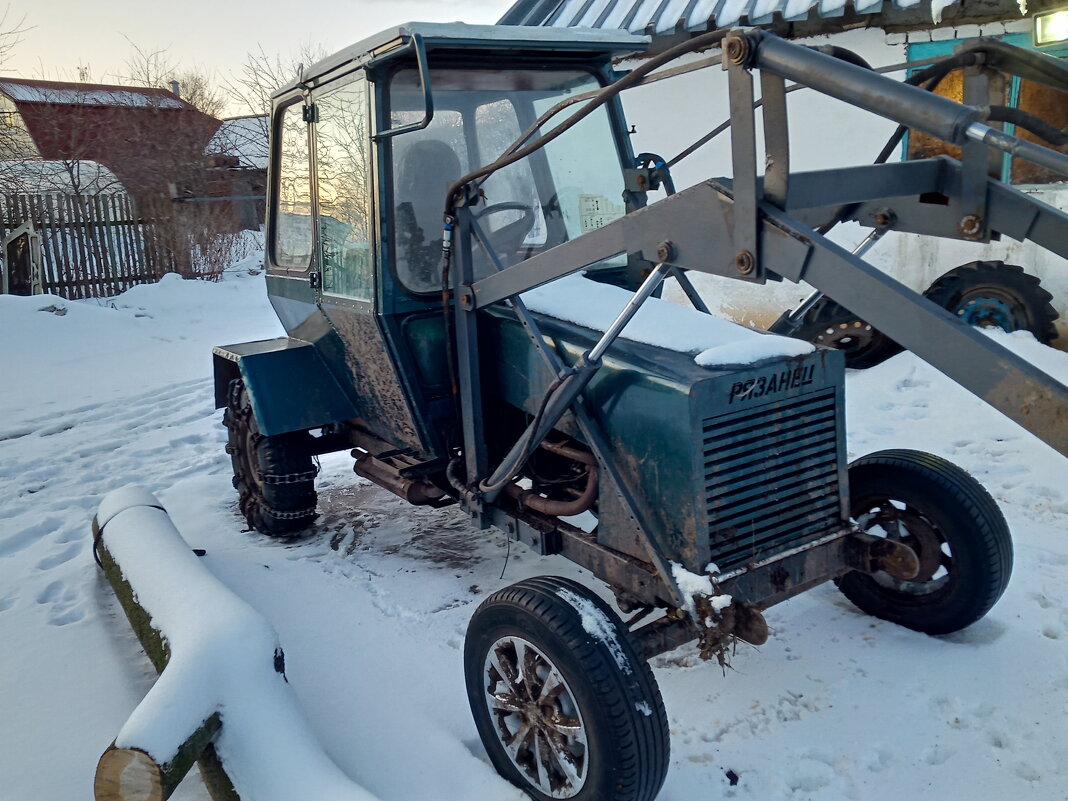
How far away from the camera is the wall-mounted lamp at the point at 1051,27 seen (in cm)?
526

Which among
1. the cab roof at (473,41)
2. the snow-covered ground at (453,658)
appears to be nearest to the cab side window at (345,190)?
the cab roof at (473,41)

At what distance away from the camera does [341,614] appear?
12.1ft

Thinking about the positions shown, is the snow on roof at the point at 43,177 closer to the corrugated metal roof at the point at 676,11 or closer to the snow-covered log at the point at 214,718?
the corrugated metal roof at the point at 676,11

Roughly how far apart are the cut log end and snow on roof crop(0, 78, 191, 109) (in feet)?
57.6

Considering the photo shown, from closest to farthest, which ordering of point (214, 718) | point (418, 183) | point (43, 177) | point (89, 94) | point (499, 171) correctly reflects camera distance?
point (214, 718), point (418, 183), point (499, 171), point (43, 177), point (89, 94)

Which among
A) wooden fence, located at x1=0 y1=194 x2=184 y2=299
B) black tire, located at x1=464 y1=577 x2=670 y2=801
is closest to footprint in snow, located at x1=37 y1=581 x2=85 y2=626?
black tire, located at x1=464 y1=577 x2=670 y2=801

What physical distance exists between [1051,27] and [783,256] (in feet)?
14.9

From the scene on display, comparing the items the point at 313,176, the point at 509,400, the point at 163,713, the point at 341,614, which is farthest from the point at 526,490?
the point at 313,176

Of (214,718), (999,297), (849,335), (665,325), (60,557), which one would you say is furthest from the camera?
(849,335)

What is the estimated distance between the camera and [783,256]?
2.13m

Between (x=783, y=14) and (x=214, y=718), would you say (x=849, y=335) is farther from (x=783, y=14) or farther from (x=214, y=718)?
(x=214, y=718)

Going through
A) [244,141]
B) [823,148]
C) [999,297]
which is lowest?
[999,297]

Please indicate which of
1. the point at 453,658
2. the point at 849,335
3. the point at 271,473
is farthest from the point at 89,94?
the point at 453,658

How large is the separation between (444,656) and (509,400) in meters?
1.02
